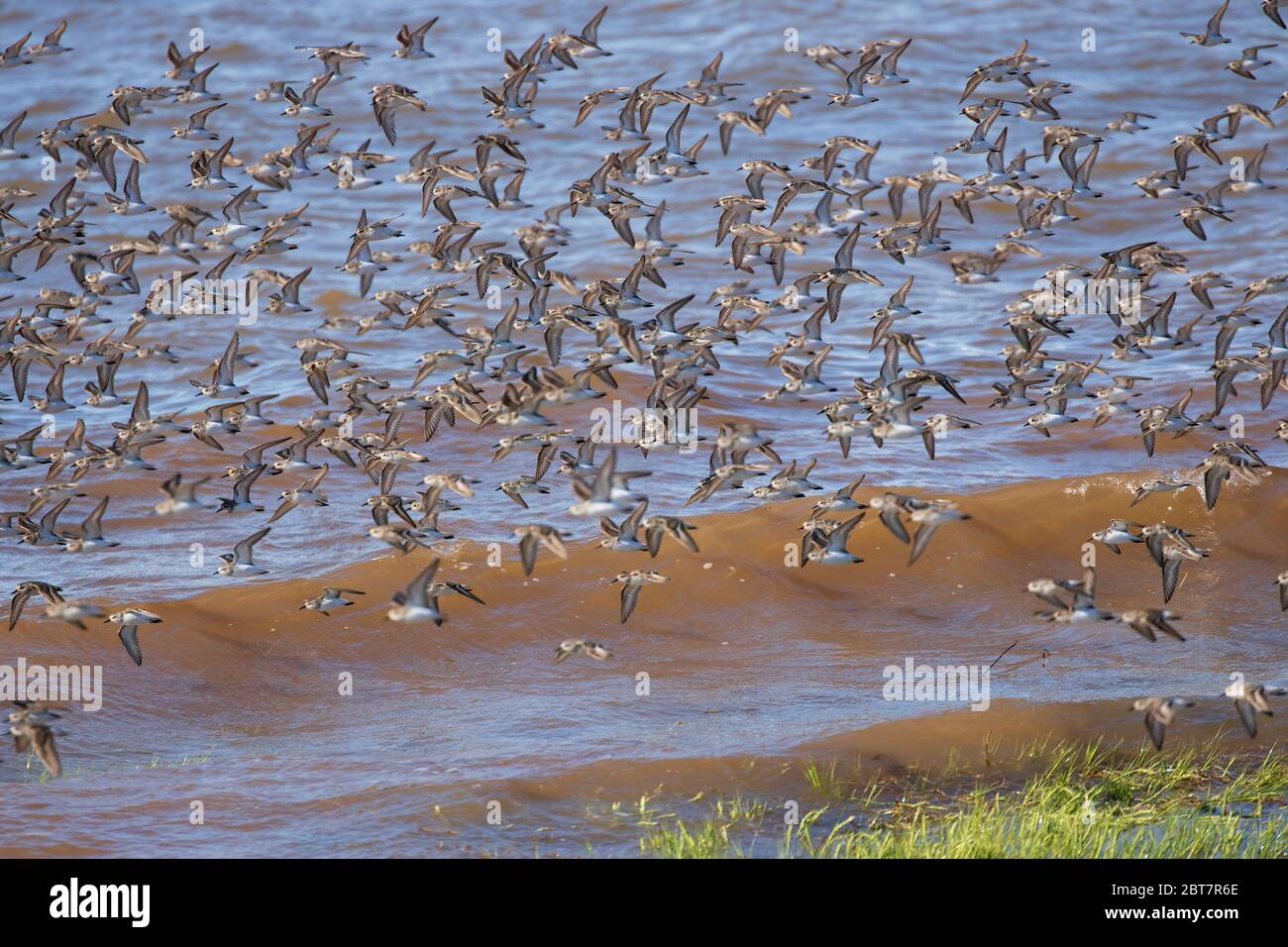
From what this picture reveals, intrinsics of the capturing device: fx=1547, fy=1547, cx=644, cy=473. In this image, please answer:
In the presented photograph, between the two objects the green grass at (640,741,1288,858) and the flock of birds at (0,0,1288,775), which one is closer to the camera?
the green grass at (640,741,1288,858)

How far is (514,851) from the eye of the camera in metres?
9.48

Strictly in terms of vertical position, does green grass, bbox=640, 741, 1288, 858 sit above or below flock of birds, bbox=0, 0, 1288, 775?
below

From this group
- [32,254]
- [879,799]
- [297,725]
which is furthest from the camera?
[32,254]

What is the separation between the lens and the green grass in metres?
8.93

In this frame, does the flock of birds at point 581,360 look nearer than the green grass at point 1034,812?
No

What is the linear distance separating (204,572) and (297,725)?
344 centimetres

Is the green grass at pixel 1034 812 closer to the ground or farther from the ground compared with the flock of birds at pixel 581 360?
closer to the ground

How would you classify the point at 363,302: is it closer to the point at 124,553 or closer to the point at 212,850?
the point at 124,553

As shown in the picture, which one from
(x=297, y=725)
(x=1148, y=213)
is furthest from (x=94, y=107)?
(x=297, y=725)

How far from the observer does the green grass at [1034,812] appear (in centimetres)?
893

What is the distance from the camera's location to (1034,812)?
933 centimetres

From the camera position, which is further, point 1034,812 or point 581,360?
point 581,360
